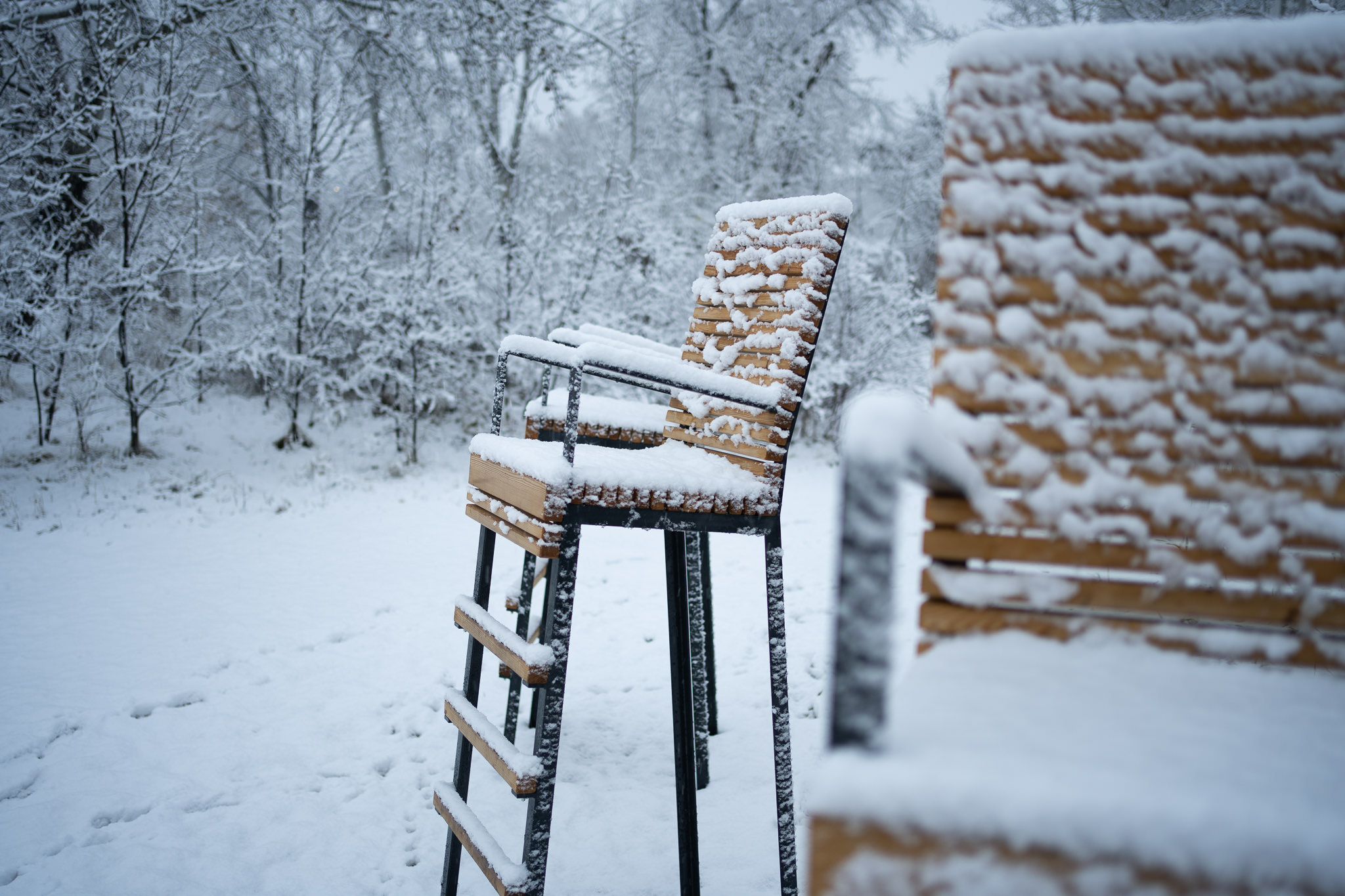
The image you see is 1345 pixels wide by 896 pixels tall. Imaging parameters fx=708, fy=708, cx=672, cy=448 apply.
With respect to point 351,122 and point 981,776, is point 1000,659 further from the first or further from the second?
point 351,122

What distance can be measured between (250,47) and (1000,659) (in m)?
10.1

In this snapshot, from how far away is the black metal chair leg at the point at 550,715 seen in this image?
147 cm

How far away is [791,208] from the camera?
198 cm

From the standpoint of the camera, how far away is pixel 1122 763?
608 millimetres

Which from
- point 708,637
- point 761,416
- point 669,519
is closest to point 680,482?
point 669,519

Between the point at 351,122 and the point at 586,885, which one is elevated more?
the point at 351,122

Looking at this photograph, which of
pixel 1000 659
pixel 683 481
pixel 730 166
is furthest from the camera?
pixel 730 166

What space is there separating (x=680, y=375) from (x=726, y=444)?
439 millimetres

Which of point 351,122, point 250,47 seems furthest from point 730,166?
point 250,47

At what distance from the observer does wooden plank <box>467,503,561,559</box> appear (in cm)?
148

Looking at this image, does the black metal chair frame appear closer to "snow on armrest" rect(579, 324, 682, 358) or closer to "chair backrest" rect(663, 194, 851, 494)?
"chair backrest" rect(663, 194, 851, 494)

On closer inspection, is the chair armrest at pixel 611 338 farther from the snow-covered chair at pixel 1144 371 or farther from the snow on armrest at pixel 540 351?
the snow-covered chair at pixel 1144 371

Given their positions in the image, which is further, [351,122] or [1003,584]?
[351,122]

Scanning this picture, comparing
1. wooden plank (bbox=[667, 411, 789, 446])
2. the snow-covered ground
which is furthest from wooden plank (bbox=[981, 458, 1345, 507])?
the snow-covered ground
